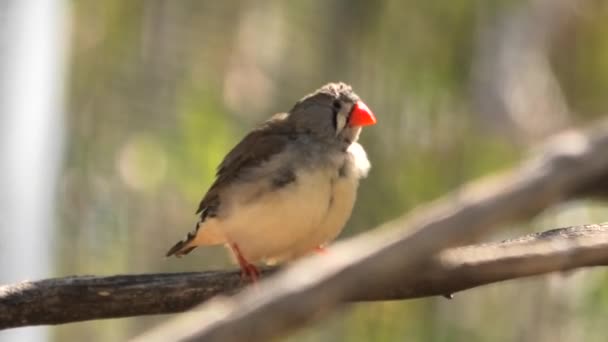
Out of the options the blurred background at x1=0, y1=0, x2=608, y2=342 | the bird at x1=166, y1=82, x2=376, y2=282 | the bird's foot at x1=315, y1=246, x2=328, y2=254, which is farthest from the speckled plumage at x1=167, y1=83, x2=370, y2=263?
the blurred background at x1=0, y1=0, x2=608, y2=342

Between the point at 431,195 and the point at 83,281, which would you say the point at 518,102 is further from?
the point at 83,281

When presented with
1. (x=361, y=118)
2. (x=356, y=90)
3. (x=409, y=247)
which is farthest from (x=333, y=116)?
(x=356, y=90)

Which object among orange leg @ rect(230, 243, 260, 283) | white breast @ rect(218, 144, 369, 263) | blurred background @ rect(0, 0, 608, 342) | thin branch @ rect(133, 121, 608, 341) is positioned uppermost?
blurred background @ rect(0, 0, 608, 342)

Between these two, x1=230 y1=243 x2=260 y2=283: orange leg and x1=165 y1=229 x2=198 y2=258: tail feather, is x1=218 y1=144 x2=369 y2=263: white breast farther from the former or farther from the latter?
x1=165 y1=229 x2=198 y2=258: tail feather

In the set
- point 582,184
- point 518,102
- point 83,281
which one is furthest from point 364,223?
point 582,184

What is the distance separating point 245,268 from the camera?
156 inches

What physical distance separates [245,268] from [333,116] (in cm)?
78

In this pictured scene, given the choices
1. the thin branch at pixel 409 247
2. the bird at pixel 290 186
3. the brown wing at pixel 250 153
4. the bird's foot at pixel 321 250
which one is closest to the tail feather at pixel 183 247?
the bird at pixel 290 186

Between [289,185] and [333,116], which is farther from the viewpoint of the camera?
[333,116]

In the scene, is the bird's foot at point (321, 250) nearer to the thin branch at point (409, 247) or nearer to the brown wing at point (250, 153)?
the brown wing at point (250, 153)

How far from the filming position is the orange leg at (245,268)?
377 cm

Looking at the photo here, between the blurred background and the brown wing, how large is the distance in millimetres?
3164

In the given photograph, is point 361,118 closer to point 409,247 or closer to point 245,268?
point 245,268

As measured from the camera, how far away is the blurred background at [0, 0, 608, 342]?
820cm
